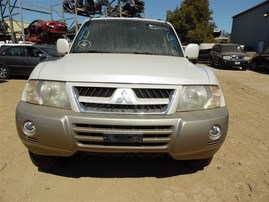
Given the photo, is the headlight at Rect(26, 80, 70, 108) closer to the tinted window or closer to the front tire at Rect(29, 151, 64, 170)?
the front tire at Rect(29, 151, 64, 170)

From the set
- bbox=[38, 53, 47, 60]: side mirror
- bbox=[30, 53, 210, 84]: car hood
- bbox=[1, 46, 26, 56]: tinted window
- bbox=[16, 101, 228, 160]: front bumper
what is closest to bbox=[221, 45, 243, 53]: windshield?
bbox=[38, 53, 47, 60]: side mirror

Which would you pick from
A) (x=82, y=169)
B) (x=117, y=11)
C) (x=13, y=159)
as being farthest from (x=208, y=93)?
(x=117, y=11)

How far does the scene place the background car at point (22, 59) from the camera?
1054 centimetres

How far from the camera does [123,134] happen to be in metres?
2.46

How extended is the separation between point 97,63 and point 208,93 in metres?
1.18

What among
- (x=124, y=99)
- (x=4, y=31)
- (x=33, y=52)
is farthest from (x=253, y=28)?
(x=124, y=99)

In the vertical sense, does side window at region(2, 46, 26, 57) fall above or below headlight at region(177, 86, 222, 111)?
below

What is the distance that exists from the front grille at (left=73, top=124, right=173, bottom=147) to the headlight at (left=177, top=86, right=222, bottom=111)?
310mm

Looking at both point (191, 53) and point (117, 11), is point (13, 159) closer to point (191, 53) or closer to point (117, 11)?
point (191, 53)

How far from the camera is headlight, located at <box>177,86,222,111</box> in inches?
104

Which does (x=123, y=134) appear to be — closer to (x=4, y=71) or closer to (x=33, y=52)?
(x=33, y=52)

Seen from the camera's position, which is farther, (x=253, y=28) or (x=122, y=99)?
(x=253, y=28)

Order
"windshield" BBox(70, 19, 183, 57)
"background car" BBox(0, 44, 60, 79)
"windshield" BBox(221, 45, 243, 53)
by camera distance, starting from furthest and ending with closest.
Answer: "windshield" BBox(221, 45, 243, 53) < "background car" BBox(0, 44, 60, 79) < "windshield" BBox(70, 19, 183, 57)

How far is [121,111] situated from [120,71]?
405mm
